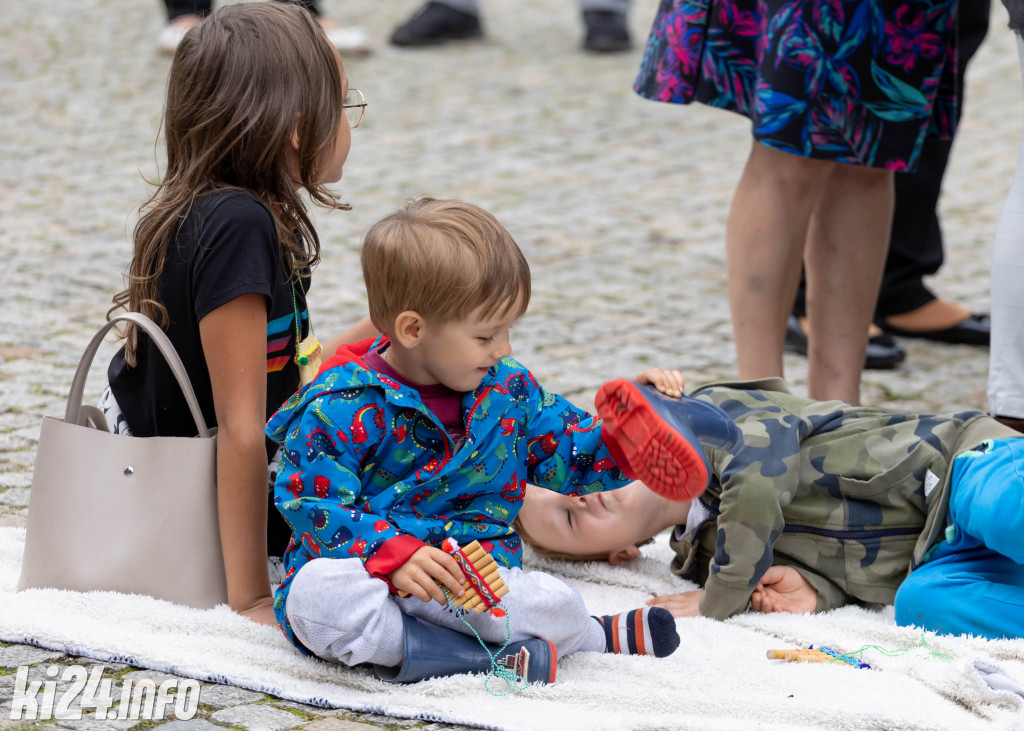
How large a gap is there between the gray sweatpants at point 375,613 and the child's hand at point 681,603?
1.36ft

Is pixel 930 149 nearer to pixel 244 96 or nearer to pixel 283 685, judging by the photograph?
pixel 244 96

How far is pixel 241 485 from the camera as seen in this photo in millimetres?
2367

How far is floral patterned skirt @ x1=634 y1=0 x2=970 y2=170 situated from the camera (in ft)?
10.5

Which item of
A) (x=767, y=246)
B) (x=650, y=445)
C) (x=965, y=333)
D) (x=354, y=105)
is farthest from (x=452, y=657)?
(x=965, y=333)

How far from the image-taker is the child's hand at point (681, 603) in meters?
2.65

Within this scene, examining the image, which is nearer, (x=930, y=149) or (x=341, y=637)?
(x=341, y=637)

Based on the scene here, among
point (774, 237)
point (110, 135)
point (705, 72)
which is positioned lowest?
point (110, 135)

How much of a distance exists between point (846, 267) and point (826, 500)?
1084 mm

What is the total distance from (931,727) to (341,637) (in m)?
0.97

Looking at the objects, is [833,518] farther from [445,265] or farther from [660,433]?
[445,265]

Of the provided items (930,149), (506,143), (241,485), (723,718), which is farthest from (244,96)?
(506,143)

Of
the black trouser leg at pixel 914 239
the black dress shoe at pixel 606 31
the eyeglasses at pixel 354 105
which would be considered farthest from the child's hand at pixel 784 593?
the black dress shoe at pixel 606 31

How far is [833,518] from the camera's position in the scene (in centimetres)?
268

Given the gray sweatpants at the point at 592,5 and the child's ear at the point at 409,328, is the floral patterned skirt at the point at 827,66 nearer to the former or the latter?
the child's ear at the point at 409,328
